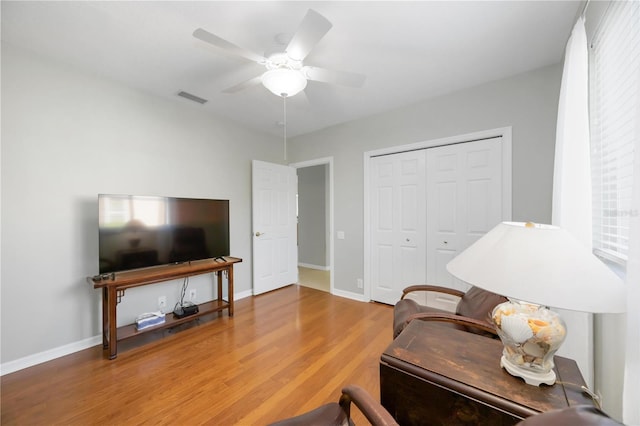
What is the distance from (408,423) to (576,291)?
86cm

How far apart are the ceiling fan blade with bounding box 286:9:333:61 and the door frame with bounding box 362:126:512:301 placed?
200cm

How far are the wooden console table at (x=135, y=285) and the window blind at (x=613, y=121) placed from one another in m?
3.19

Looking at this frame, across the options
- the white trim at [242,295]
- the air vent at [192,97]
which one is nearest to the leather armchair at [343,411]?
the white trim at [242,295]

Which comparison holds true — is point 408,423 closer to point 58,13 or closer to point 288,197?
point 58,13

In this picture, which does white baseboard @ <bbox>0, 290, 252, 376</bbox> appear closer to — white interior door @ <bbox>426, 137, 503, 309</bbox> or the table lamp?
the table lamp

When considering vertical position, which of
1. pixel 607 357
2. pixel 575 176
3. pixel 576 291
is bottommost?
pixel 607 357

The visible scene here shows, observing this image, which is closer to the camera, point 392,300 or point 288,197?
point 392,300

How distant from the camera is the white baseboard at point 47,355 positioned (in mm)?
1945

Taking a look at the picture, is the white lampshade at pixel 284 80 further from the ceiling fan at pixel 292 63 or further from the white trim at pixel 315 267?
the white trim at pixel 315 267

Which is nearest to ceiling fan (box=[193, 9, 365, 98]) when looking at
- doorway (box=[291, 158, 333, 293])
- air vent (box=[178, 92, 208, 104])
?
air vent (box=[178, 92, 208, 104])

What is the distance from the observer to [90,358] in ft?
7.09

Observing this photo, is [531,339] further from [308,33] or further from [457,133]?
[457,133]

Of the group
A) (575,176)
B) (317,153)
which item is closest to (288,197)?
(317,153)

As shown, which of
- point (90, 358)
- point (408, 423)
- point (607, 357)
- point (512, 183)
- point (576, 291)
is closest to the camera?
point (576, 291)
